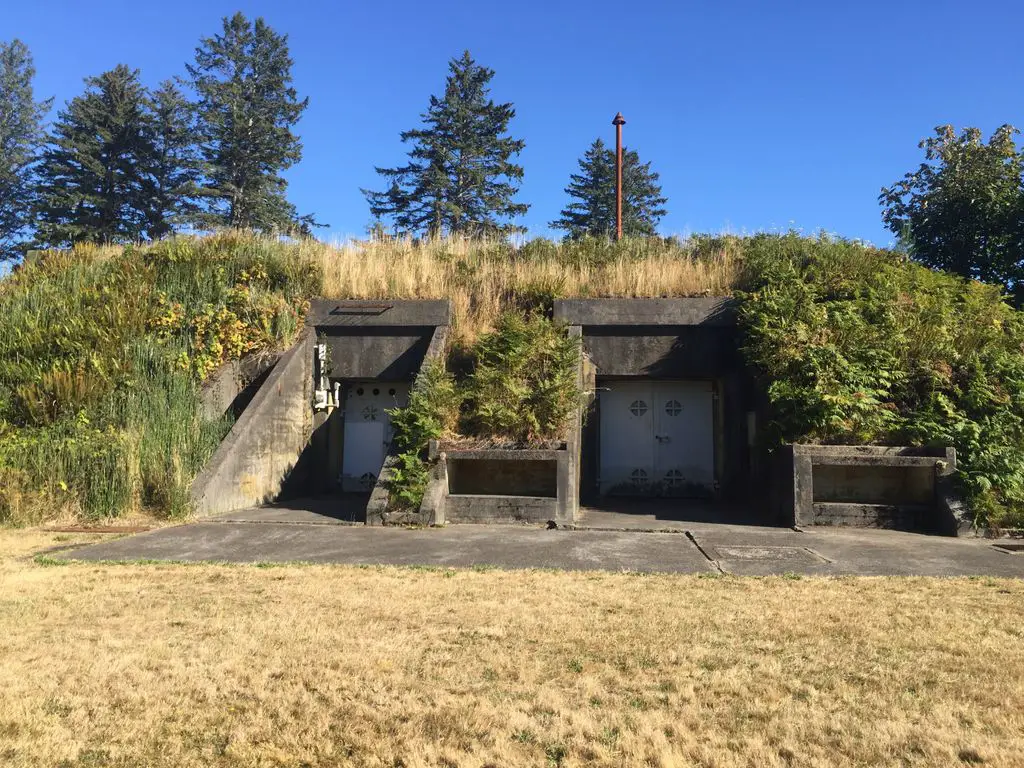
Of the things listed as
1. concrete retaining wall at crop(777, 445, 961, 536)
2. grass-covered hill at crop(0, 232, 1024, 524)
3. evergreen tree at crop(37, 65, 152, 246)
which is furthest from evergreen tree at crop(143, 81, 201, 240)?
concrete retaining wall at crop(777, 445, 961, 536)

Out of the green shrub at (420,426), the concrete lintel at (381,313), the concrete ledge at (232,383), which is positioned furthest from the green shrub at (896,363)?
the concrete ledge at (232,383)

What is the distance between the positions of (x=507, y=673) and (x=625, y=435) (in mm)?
9379

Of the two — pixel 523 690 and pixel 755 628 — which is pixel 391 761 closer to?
pixel 523 690

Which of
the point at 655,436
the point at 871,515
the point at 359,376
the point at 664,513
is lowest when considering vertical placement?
the point at 664,513

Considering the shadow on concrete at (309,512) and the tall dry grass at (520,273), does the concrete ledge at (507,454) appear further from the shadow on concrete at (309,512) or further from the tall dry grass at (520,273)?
the tall dry grass at (520,273)

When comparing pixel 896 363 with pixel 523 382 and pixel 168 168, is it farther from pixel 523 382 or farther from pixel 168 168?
pixel 168 168

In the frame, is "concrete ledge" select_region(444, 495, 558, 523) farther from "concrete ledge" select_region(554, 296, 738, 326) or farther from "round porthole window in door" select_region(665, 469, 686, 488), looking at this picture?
"round porthole window in door" select_region(665, 469, 686, 488)

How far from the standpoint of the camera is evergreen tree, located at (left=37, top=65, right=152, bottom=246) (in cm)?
3139

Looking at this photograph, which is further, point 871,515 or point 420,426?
point 420,426

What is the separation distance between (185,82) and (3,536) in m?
36.4

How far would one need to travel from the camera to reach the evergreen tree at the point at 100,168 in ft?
103

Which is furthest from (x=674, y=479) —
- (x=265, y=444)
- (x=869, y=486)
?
(x=265, y=444)

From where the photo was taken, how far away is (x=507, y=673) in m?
3.26

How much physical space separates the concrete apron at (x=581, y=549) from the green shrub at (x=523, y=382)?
4.67ft
